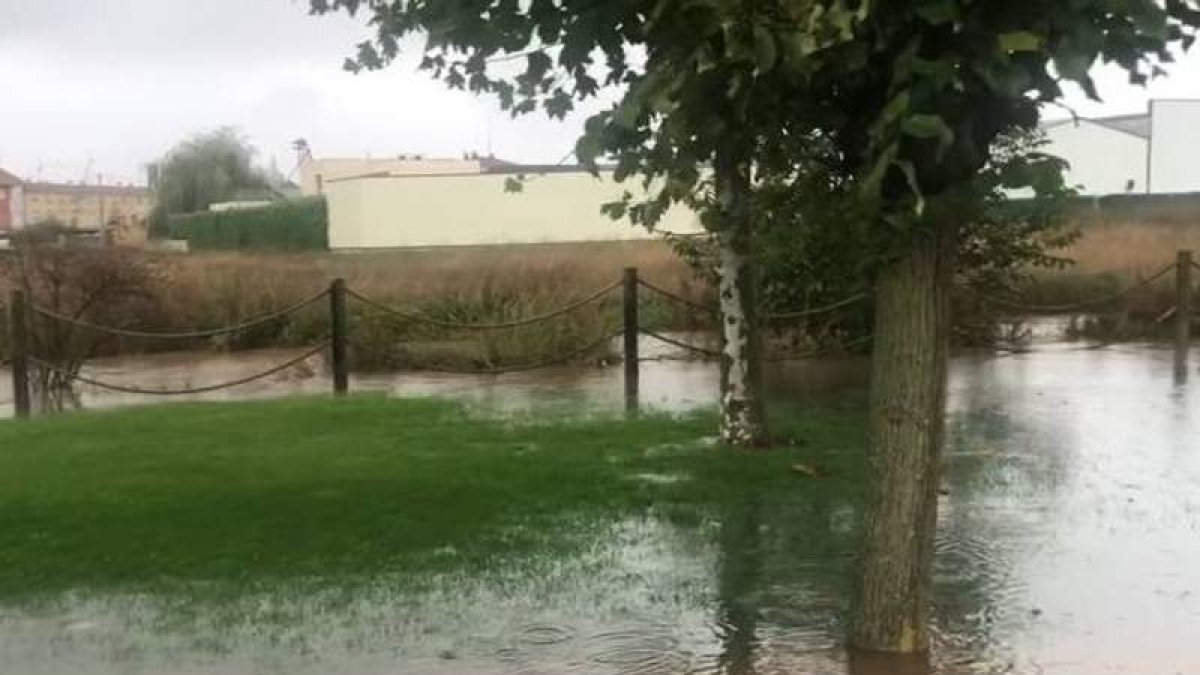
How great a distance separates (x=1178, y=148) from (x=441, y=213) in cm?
2829

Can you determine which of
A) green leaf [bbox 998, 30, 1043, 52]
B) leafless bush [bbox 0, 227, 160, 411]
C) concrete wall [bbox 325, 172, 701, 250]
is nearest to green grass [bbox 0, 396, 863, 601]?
leafless bush [bbox 0, 227, 160, 411]

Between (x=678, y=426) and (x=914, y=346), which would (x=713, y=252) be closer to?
(x=678, y=426)

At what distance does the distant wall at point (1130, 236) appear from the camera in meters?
21.1

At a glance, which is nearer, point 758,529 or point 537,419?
point 758,529

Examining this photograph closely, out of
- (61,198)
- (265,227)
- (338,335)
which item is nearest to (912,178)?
(338,335)

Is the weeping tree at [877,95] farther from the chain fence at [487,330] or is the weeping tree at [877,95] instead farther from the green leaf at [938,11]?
the chain fence at [487,330]

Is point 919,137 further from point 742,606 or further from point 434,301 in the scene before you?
point 434,301

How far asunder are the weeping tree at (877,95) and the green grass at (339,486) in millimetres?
2244

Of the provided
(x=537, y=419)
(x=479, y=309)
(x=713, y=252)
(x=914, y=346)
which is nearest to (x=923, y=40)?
(x=914, y=346)

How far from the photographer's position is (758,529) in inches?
291

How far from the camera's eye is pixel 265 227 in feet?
168

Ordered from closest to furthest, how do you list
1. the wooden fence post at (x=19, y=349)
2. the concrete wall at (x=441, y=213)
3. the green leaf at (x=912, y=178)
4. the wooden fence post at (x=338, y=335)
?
the green leaf at (x=912, y=178) → the wooden fence post at (x=19, y=349) → the wooden fence post at (x=338, y=335) → the concrete wall at (x=441, y=213)

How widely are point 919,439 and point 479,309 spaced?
Answer: 1420 centimetres

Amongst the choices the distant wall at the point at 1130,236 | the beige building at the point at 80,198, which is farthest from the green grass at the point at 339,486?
the beige building at the point at 80,198
